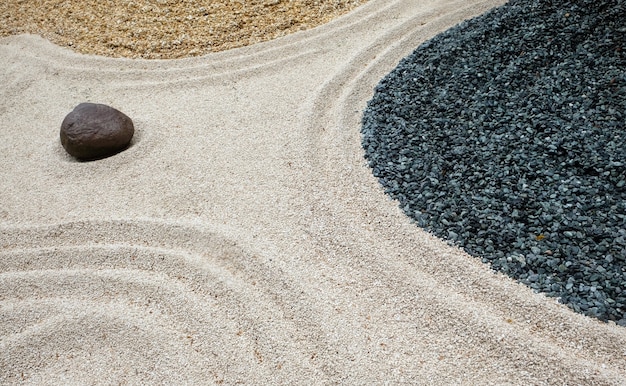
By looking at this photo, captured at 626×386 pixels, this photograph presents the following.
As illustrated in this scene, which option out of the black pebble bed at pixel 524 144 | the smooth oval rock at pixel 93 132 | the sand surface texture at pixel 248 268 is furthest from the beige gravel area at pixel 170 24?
the black pebble bed at pixel 524 144

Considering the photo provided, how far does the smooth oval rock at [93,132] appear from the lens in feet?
16.4

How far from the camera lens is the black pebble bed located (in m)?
3.48

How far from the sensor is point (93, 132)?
16.4 ft

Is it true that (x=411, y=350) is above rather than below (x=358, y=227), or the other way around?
below

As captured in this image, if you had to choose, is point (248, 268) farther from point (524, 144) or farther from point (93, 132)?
point (524, 144)

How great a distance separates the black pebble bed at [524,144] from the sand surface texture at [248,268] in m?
0.21

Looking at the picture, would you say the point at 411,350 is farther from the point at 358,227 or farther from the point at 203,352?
the point at 203,352

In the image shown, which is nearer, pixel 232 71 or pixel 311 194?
pixel 311 194

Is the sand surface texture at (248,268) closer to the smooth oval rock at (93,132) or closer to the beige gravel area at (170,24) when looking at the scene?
the smooth oval rock at (93,132)

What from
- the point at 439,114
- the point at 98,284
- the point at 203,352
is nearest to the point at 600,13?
the point at 439,114

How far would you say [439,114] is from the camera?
4.86 m

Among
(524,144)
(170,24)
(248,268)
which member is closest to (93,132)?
(248,268)

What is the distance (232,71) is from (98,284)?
3.51 m

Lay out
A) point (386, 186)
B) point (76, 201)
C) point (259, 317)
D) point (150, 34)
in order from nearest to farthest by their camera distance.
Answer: point (259, 317) < point (386, 186) < point (76, 201) < point (150, 34)
